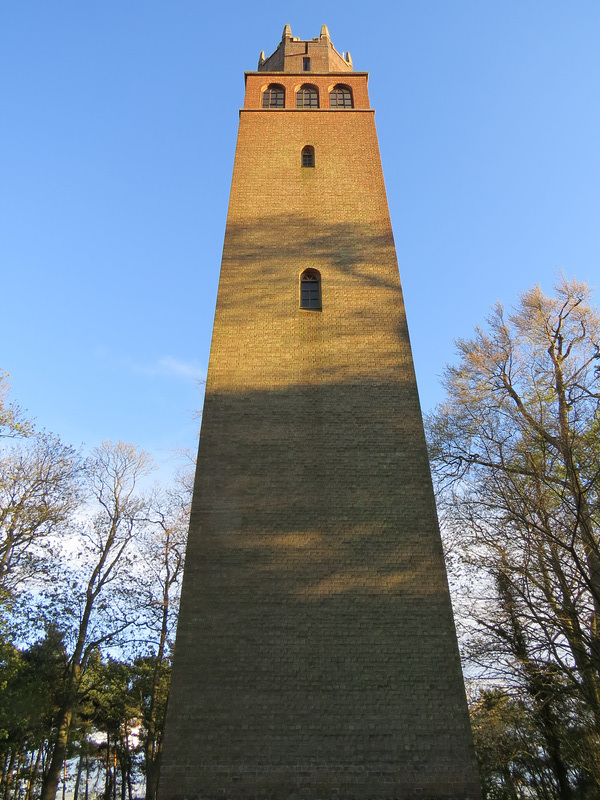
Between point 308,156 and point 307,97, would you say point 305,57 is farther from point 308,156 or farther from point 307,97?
point 308,156

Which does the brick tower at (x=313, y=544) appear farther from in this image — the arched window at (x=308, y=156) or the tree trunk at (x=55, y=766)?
the tree trunk at (x=55, y=766)

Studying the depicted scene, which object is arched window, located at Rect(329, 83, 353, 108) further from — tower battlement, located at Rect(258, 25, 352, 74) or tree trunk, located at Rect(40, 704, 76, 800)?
tree trunk, located at Rect(40, 704, 76, 800)

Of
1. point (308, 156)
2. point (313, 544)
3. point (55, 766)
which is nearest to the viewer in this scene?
point (313, 544)

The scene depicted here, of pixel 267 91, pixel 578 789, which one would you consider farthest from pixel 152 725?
pixel 267 91

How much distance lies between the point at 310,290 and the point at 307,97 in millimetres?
8083

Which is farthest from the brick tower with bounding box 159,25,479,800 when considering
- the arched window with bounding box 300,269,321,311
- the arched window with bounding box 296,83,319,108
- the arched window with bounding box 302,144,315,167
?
the arched window with bounding box 296,83,319,108

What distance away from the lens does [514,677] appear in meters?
10.2

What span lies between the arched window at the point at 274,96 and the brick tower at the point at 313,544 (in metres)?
4.43

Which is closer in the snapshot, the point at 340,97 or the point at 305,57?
the point at 340,97

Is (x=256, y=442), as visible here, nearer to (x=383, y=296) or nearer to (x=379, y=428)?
(x=379, y=428)


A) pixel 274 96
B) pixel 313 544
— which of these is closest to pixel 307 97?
pixel 274 96

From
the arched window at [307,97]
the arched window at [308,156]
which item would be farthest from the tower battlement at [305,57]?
the arched window at [308,156]

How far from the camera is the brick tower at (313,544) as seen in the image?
694cm

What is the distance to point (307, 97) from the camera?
16.5 m
